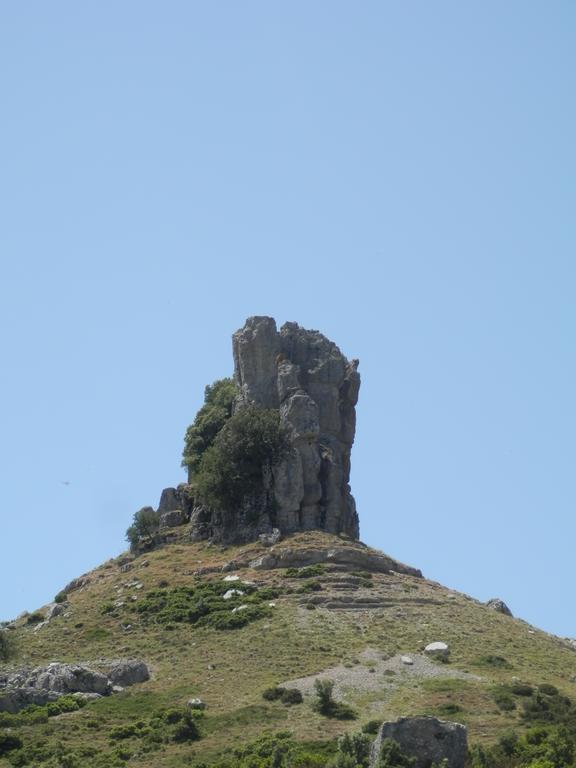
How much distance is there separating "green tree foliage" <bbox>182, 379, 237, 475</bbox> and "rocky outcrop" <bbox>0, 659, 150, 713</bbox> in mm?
34593

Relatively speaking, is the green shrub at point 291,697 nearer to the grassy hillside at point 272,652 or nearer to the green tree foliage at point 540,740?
the grassy hillside at point 272,652

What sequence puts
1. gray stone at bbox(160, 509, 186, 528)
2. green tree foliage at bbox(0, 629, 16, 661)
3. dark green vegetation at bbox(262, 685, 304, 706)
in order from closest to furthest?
dark green vegetation at bbox(262, 685, 304, 706) < green tree foliage at bbox(0, 629, 16, 661) < gray stone at bbox(160, 509, 186, 528)

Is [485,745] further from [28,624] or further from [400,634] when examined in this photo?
[28,624]

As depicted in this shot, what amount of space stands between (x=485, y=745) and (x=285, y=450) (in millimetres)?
42218

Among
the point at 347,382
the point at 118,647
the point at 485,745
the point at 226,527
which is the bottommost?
the point at 485,745

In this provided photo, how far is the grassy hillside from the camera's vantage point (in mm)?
83250

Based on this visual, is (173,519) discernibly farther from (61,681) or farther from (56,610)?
(61,681)

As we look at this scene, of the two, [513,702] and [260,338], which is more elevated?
[260,338]

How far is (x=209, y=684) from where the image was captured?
91250mm

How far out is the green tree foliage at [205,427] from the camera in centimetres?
12900

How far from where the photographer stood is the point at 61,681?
304 ft

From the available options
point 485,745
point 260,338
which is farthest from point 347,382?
point 485,745

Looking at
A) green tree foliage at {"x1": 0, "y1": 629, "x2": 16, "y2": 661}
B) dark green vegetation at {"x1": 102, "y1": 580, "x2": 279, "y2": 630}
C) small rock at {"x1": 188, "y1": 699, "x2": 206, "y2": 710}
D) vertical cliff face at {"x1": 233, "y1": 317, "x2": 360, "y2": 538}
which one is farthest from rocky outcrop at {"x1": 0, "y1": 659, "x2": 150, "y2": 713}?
vertical cliff face at {"x1": 233, "y1": 317, "x2": 360, "y2": 538}

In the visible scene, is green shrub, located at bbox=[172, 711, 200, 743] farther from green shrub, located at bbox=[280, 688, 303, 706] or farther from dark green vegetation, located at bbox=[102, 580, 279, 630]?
dark green vegetation, located at bbox=[102, 580, 279, 630]
